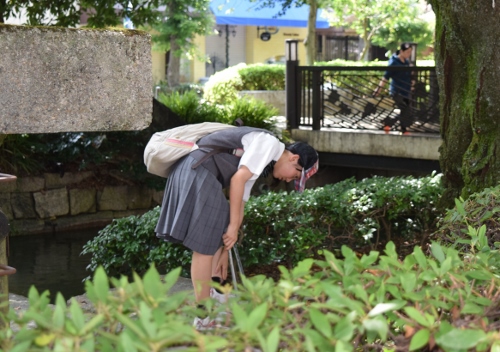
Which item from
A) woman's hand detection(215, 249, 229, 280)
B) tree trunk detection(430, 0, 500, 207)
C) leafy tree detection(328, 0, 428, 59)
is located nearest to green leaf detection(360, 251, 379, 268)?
woman's hand detection(215, 249, 229, 280)

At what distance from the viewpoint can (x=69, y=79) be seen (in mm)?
3318

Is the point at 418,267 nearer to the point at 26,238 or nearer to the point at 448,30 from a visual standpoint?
the point at 448,30

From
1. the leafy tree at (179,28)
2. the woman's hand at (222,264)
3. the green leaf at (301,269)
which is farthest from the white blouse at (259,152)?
the leafy tree at (179,28)

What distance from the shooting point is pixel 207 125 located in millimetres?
4926

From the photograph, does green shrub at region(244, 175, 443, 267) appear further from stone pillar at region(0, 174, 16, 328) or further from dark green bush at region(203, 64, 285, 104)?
dark green bush at region(203, 64, 285, 104)

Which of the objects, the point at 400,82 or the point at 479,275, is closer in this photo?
the point at 479,275

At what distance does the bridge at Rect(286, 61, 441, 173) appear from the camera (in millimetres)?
12250

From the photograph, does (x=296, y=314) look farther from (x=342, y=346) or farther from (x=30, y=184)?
(x=30, y=184)

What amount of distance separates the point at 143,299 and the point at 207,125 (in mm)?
3074

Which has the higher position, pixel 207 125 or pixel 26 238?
pixel 207 125

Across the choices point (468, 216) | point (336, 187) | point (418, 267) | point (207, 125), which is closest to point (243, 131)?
point (207, 125)

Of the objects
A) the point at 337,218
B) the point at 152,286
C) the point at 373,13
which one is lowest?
the point at 337,218

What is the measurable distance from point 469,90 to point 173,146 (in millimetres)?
3184

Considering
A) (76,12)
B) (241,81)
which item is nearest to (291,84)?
(76,12)
